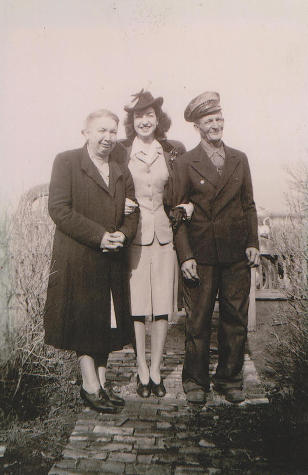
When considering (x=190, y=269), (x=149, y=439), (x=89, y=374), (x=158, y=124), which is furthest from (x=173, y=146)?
(x=149, y=439)

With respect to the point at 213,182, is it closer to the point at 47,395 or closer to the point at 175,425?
the point at 175,425

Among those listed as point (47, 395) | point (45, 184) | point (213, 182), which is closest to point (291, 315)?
point (213, 182)

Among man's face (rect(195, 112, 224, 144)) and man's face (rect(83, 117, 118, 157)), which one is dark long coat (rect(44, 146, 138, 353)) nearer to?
man's face (rect(83, 117, 118, 157))

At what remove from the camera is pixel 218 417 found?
349cm

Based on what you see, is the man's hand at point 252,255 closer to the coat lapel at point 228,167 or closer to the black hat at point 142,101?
the coat lapel at point 228,167

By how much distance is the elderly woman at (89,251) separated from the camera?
345 cm

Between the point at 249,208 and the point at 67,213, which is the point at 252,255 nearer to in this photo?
the point at 249,208

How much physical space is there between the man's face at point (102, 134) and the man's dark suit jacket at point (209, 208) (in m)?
0.55

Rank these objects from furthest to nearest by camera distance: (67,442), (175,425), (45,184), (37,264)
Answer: (45,184) → (37,264) → (175,425) → (67,442)

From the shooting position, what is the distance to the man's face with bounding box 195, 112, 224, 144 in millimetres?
3633

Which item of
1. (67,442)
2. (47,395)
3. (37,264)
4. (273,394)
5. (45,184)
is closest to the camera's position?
(67,442)

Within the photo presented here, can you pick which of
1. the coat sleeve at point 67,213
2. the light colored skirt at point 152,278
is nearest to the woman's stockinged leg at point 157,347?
the light colored skirt at point 152,278

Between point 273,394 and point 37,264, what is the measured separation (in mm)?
2214

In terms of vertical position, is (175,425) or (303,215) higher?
(303,215)
